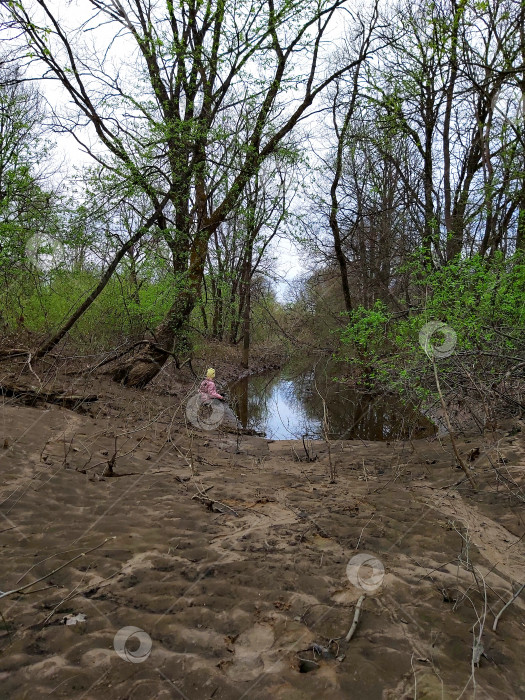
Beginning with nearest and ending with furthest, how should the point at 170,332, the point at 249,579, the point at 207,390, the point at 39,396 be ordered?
the point at 249,579, the point at 39,396, the point at 207,390, the point at 170,332

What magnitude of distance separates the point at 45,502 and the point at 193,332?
935cm

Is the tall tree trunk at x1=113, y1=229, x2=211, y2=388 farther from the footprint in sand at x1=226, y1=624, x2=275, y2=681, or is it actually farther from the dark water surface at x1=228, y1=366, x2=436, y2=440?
the footprint in sand at x1=226, y1=624, x2=275, y2=681

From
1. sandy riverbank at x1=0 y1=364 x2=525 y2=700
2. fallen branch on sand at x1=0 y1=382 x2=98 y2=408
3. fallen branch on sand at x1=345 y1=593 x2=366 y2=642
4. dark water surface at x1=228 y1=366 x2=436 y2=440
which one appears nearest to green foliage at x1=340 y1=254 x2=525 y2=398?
dark water surface at x1=228 y1=366 x2=436 y2=440

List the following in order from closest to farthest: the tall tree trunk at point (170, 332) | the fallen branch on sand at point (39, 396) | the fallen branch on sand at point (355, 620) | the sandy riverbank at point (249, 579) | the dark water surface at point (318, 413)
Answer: the sandy riverbank at point (249, 579), the fallen branch on sand at point (355, 620), the fallen branch on sand at point (39, 396), the dark water surface at point (318, 413), the tall tree trunk at point (170, 332)

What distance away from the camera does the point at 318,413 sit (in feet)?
41.9

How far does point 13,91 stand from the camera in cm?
1447

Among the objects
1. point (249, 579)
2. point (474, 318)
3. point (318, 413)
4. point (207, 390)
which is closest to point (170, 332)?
point (207, 390)

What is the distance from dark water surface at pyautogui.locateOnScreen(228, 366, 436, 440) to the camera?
9.78 meters

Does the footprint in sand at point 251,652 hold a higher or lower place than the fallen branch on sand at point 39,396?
lower

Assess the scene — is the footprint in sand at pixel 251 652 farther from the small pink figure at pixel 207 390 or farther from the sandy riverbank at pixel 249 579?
the small pink figure at pixel 207 390

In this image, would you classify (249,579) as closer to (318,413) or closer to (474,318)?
(474,318)

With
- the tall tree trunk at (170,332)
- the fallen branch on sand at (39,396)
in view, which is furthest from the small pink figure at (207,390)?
the fallen branch on sand at (39,396)

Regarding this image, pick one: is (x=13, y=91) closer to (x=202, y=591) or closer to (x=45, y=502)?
(x=45, y=502)

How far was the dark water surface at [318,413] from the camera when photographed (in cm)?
978
